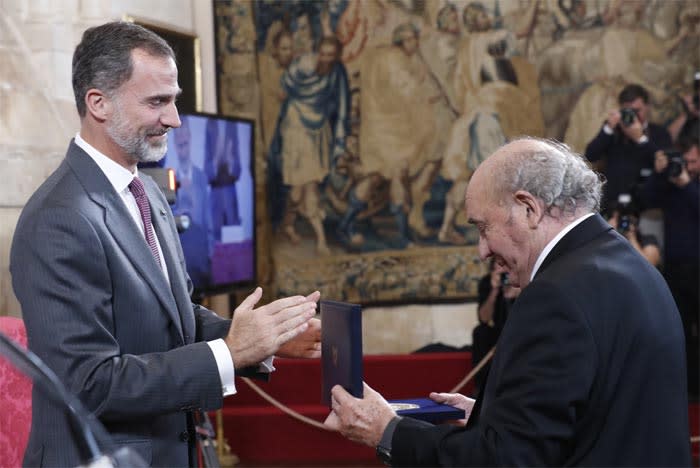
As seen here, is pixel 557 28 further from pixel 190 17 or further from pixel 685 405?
pixel 685 405

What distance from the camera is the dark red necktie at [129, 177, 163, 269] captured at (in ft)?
10.0

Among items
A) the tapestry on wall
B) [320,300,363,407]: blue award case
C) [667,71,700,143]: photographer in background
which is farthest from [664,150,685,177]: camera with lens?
[320,300,363,407]: blue award case

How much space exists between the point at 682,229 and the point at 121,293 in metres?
6.70

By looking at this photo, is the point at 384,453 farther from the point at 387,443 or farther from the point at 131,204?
the point at 131,204

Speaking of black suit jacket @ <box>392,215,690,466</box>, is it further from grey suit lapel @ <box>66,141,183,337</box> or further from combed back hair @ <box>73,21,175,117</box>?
combed back hair @ <box>73,21,175,117</box>

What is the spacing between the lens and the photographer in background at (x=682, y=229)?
829cm

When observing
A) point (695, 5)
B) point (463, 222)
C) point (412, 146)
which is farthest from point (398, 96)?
point (695, 5)

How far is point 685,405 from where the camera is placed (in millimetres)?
2533

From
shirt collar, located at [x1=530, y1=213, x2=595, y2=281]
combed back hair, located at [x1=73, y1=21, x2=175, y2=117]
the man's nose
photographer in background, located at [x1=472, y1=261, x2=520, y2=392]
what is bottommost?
photographer in background, located at [x1=472, y1=261, x2=520, y2=392]

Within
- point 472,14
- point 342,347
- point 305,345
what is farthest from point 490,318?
point 342,347

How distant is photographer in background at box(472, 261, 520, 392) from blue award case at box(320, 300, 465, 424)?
4368 millimetres

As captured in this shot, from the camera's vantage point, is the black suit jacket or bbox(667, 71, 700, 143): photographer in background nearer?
the black suit jacket

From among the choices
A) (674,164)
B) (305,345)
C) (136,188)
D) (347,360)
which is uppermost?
(136,188)

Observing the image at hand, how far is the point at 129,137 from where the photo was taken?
116 inches
